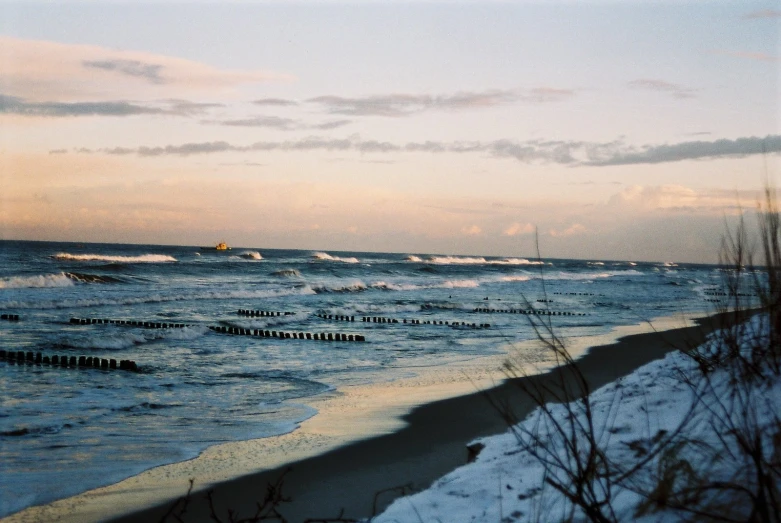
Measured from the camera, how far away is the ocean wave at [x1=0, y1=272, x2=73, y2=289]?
1334 inches

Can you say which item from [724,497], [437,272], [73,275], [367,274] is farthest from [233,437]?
[437,272]

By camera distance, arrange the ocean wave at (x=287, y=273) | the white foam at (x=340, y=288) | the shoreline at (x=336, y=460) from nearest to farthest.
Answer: the shoreline at (x=336, y=460), the white foam at (x=340, y=288), the ocean wave at (x=287, y=273)

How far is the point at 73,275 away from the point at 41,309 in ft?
→ 51.4

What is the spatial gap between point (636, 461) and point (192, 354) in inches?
493

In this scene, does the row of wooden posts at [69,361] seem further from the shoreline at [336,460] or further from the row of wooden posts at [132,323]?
the row of wooden posts at [132,323]

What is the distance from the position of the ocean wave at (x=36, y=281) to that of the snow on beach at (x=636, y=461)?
33.5 metres

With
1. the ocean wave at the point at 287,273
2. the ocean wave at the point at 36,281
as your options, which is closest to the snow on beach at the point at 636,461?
the ocean wave at the point at 36,281

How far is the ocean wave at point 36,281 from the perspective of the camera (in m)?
33.9

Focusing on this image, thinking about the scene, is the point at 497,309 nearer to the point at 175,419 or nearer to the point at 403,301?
the point at 403,301

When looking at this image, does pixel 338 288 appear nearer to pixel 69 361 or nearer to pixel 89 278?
pixel 89 278

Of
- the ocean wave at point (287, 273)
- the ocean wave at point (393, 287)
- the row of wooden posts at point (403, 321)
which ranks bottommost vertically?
the row of wooden posts at point (403, 321)

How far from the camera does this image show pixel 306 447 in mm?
7594

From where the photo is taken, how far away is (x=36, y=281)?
3584 centimetres

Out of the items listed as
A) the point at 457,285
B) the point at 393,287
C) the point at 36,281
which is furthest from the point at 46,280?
the point at 457,285
